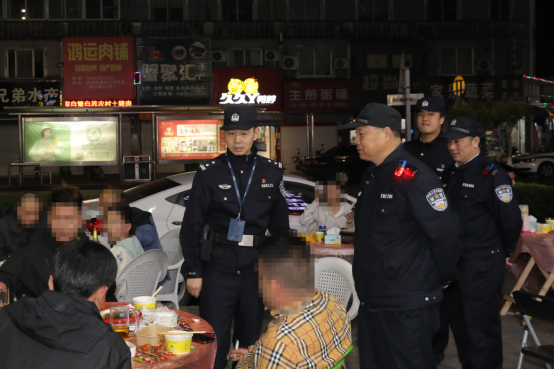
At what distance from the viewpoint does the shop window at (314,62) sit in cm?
2909

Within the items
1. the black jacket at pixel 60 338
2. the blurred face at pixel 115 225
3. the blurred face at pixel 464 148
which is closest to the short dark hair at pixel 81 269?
the black jacket at pixel 60 338

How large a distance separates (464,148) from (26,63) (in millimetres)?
27189

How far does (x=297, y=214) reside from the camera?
761 centimetres

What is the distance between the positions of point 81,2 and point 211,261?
27.5 m

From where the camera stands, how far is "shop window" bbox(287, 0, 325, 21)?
29547 millimetres

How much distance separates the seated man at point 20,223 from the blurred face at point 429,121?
335cm

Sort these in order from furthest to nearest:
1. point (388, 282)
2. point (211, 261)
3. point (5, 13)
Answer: point (5, 13) < point (211, 261) < point (388, 282)

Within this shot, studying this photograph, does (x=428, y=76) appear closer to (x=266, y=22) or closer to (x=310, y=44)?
(x=310, y=44)

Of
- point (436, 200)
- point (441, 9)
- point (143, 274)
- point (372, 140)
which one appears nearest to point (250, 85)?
point (441, 9)

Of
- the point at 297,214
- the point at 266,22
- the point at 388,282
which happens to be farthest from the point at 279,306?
the point at 266,22

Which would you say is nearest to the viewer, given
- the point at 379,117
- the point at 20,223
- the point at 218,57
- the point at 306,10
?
the point at 379,117

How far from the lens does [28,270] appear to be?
378cm

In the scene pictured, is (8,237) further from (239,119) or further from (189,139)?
(189,139)

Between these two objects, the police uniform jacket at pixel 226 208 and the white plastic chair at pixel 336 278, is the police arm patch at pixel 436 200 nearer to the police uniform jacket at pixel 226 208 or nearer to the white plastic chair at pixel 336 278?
the police uniform jacket at pixel 226 208
